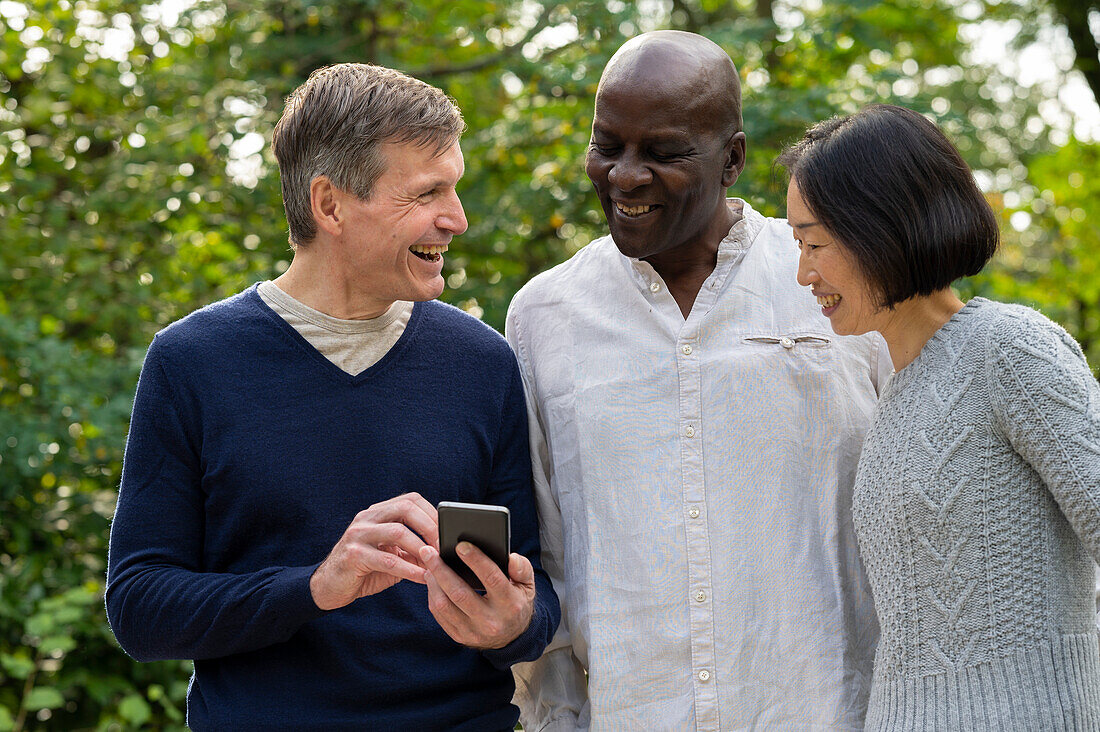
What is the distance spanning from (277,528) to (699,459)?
86 cm

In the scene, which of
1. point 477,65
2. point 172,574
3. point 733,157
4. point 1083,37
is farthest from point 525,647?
point 1083,37

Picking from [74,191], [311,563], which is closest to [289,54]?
[74,191]

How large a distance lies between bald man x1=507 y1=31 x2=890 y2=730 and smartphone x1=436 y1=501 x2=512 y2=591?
1.78 feet

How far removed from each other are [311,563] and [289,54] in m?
3.95

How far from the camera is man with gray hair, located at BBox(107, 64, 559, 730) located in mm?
2049

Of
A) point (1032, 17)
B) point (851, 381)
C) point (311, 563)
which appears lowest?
point (1032, 17)

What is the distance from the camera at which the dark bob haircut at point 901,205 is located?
6.91 feet

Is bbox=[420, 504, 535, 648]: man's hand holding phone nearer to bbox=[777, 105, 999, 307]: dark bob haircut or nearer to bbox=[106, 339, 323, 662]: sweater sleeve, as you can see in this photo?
bbox=[106, 339, 323, 662]: sweater sleeve

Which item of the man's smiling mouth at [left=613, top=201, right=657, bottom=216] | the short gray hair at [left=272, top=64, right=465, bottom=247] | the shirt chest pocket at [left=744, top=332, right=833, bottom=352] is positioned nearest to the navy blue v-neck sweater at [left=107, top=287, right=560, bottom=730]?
the short gray hair at [left=272, top=64, right=465, bottom=247]

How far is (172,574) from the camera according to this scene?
2.08 m

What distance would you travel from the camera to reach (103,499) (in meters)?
4.75

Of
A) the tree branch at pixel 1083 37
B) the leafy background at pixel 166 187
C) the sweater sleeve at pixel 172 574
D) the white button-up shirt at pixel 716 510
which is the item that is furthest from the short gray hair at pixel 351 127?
the tree branch at pixel 1083 37

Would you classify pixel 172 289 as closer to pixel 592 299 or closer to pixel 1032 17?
pixel 592 299

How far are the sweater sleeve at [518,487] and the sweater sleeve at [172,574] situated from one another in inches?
19.8
